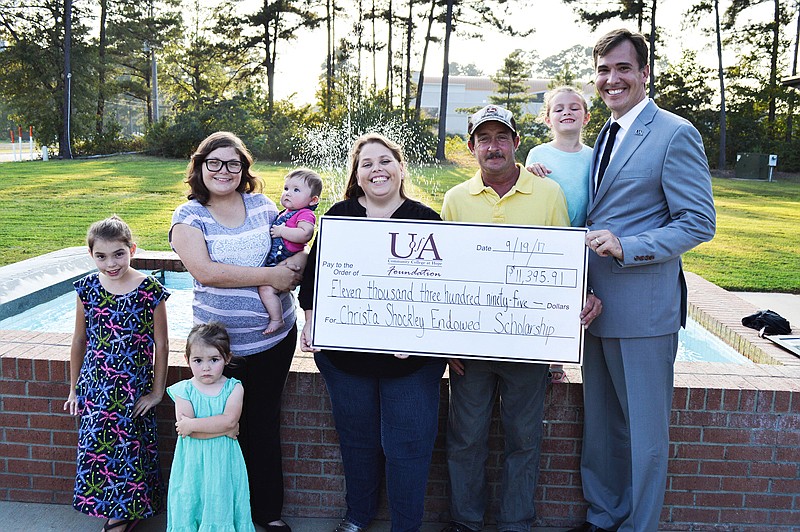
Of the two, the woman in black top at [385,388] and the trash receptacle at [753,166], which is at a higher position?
the trash receptacle at [753,166]

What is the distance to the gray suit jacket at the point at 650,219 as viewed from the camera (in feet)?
8.73

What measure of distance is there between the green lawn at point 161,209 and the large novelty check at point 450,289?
0.47 metres

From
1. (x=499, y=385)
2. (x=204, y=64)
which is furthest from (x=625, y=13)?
(x=499, y=385)

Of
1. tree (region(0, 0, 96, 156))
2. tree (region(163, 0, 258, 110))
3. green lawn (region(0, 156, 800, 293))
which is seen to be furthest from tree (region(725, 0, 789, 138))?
tree (region(0, 0, 96, 156))

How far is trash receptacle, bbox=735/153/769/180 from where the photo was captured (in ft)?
94.1

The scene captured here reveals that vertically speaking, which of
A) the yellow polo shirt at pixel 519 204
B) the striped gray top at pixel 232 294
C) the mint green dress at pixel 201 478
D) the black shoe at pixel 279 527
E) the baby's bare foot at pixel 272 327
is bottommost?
the black shoe at pixel 279 527

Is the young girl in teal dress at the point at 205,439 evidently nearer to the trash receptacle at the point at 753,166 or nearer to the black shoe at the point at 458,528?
the black shoe at the point at 458,528

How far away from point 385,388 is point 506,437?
599 millimetres

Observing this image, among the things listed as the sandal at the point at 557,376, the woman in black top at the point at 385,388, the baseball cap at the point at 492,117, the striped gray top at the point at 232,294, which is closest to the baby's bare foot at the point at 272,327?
→ the striped gray top at the point at 232,294

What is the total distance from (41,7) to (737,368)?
35839mm

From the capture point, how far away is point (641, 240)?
2658mm

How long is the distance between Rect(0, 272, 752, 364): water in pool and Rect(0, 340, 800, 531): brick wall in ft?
4.14

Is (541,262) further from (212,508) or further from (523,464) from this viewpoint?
(212,508)

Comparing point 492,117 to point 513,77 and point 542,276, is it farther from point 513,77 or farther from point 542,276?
point 513,77
